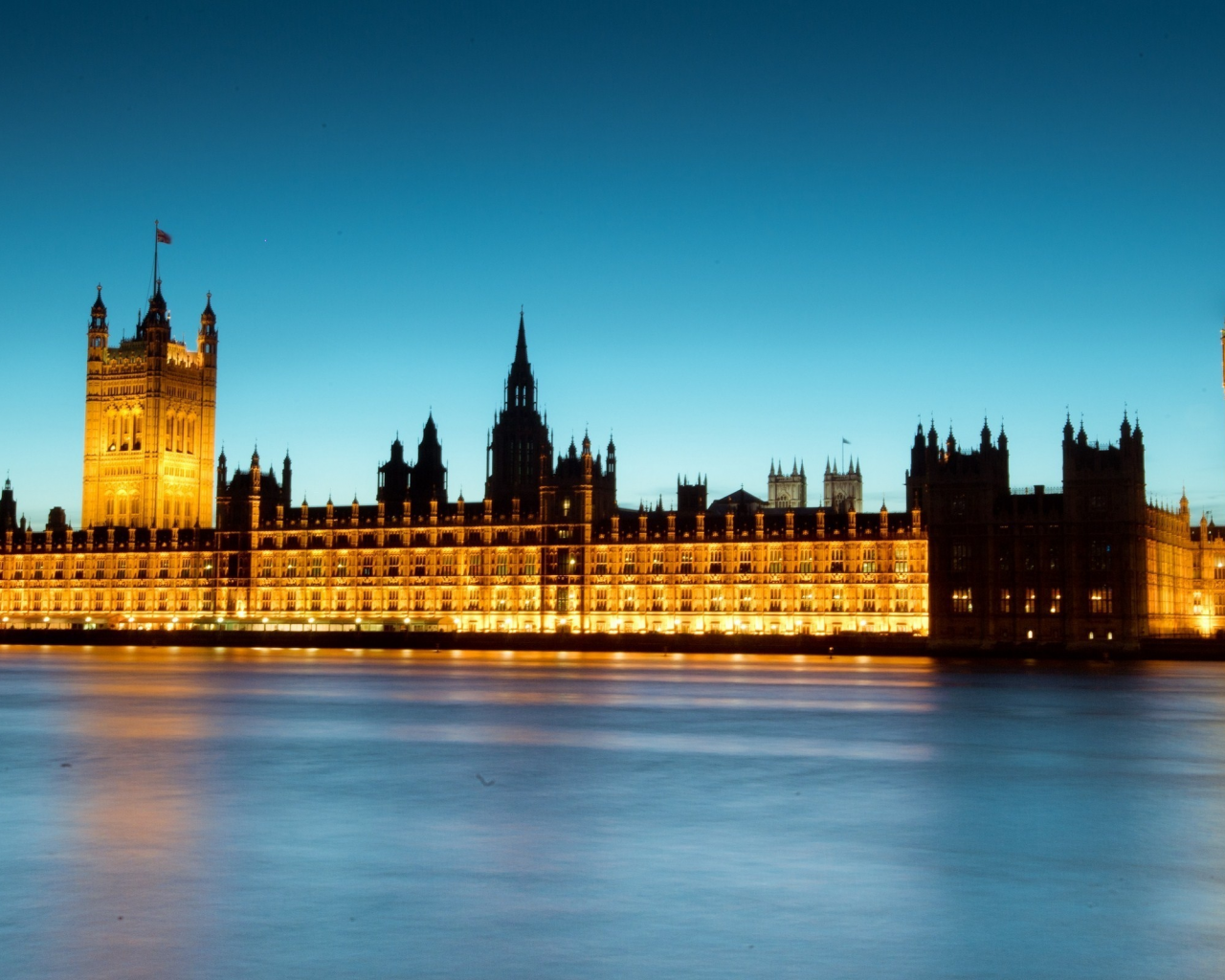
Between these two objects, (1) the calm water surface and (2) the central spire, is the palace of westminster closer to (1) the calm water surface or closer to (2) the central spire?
(2) the central spire

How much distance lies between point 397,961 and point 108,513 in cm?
14773

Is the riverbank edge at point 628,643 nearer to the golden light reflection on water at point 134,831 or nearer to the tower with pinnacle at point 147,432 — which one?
the tower with pinnacle at point 147,432

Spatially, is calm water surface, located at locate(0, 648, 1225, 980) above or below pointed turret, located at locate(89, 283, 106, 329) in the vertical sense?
below

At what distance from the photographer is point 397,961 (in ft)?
40.6

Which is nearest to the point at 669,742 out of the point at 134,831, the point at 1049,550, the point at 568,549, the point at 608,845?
the point at 608,845

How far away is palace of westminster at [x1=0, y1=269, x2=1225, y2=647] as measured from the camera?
99688mm

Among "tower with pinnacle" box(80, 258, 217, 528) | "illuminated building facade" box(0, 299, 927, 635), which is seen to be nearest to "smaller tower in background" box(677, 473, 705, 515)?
"illuminated building facade" box(0, 299, 927, 635)

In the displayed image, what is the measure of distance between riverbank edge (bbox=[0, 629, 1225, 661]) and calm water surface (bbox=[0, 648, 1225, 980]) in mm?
56328

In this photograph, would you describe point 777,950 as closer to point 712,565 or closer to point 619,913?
point 619,913

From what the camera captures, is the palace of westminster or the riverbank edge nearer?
the riverbank edge

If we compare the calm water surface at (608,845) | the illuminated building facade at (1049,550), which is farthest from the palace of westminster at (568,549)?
the calm water surface at (608,845)

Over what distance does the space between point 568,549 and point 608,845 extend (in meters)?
101

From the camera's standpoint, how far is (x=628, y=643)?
348ft

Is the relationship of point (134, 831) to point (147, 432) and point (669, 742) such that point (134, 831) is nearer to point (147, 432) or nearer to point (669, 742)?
point (669, 742)
